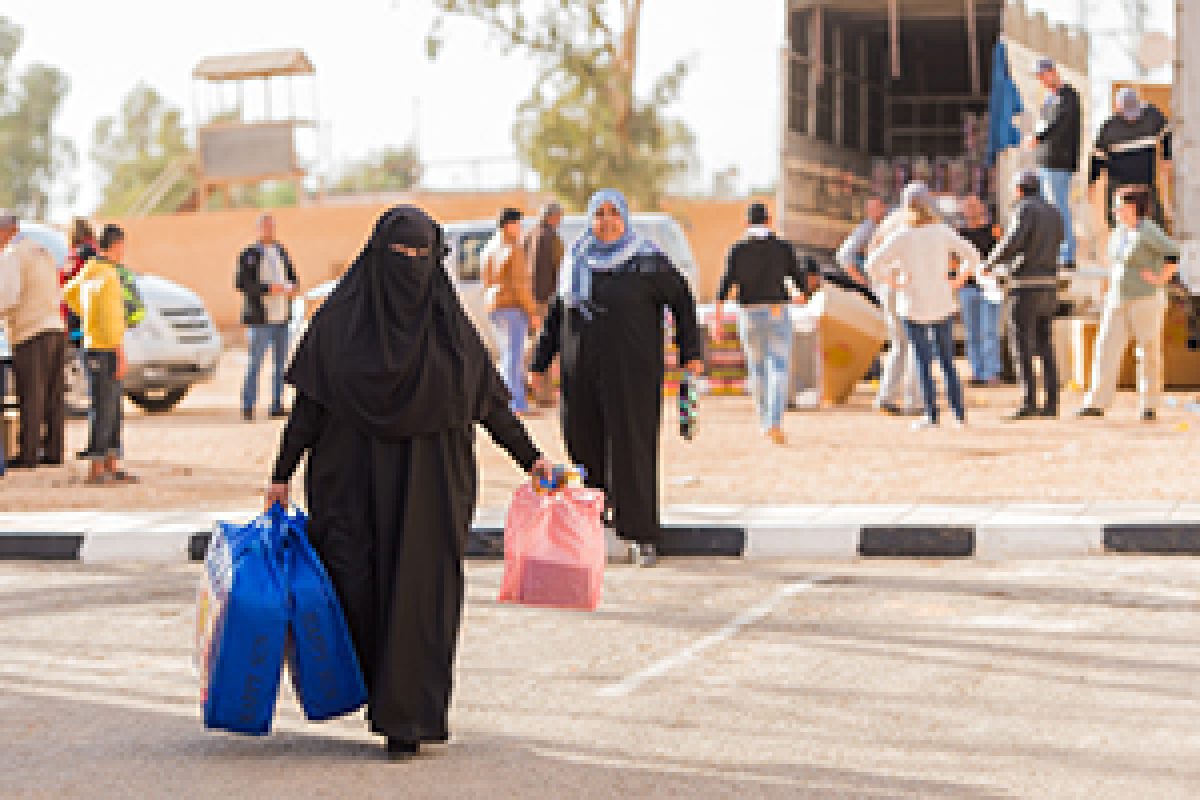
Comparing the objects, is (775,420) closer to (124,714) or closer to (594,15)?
(124,714)

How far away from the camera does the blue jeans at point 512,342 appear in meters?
16.5

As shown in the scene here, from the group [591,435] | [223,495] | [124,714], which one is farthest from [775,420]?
[124,714]

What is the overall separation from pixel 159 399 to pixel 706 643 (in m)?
13.8

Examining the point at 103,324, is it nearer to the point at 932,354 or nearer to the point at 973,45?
the point at 932,354

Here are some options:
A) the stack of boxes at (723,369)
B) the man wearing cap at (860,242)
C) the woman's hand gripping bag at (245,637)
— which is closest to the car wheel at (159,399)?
the stack of boxes at (723,369)

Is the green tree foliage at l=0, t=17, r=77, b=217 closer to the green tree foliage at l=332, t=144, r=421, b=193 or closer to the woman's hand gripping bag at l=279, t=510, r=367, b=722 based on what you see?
the green tree foliage at l=332, t=144, r=421, b=193

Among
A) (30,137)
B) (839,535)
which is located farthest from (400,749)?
(30,137)

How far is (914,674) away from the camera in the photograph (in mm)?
6203

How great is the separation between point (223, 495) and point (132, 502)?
1.88 ft

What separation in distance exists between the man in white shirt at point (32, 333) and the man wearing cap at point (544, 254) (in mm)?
4747

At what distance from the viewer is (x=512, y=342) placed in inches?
655

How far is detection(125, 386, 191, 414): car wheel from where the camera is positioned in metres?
19.7

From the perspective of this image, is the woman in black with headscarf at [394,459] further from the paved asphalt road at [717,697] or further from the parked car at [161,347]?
the parked car at [161,347]

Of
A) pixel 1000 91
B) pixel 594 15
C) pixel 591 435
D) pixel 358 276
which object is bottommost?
pixel 591 435
